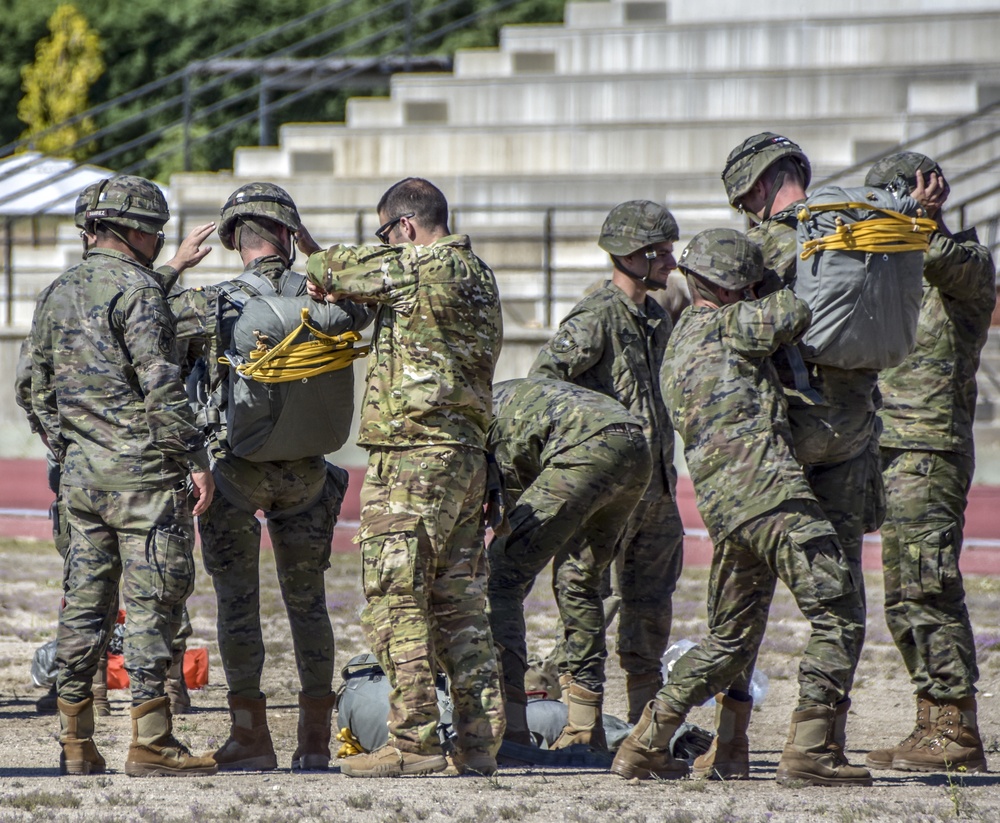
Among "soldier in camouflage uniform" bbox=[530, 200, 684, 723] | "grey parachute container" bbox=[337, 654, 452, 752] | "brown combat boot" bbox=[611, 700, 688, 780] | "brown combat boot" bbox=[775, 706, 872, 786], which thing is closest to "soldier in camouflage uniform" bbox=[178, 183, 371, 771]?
"grey parachute container" bbox=[337, 654, 452, 752]

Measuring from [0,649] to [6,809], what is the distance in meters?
4.19

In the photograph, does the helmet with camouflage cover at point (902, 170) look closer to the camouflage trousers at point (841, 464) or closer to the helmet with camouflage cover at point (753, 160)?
the helmet with camouflage cover at point (753, 160)

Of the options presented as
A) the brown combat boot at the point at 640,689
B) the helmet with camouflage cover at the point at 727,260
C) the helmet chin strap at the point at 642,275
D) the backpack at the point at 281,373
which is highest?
the helmet chin strap at the point at 642,275

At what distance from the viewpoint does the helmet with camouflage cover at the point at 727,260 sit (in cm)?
579

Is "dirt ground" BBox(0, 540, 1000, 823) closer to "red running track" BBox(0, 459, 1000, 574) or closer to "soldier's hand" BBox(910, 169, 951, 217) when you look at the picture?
"soldier's hand" BBox(910, 169, 951, 217)

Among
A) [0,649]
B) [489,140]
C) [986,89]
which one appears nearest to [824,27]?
[986,89]

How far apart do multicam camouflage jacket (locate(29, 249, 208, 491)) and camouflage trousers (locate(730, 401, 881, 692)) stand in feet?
7.06

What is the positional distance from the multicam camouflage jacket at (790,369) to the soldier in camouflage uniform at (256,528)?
153 centimetres

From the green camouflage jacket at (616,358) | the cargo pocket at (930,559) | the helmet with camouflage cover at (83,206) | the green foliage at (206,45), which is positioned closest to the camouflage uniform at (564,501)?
the green camouflage jacket at (616,358)

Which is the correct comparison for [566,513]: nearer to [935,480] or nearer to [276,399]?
[276,399]

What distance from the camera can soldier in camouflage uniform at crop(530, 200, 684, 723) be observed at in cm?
691

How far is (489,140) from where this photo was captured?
19.4 meters

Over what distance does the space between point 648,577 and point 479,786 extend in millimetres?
1593

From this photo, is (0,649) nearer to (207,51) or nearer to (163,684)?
(163,684)
